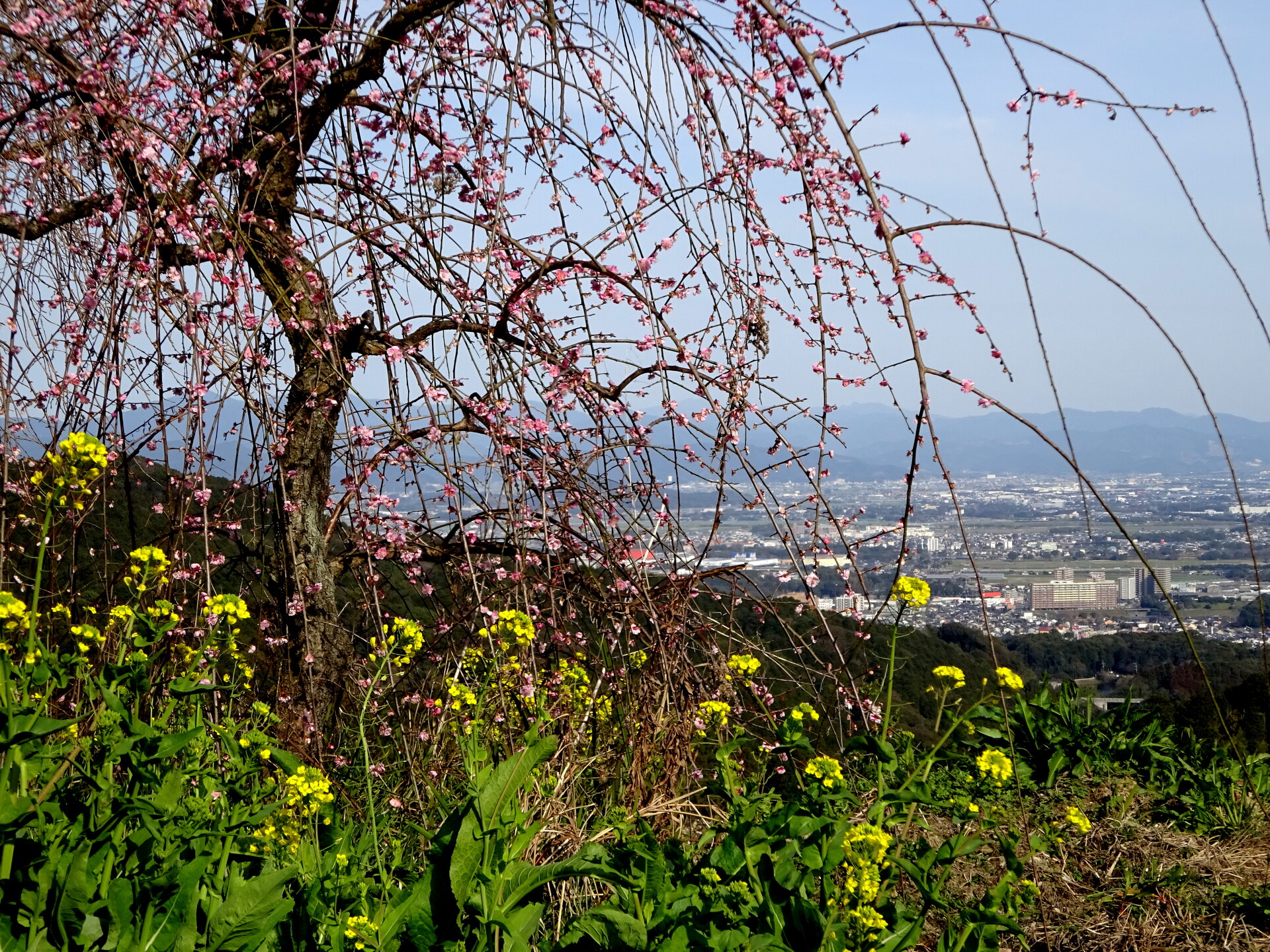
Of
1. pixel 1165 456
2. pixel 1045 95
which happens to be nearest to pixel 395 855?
pixel 1045 95

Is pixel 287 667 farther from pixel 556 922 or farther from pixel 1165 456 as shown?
pixel 1165 456

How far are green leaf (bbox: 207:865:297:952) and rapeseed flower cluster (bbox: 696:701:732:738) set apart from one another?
3.54 feet

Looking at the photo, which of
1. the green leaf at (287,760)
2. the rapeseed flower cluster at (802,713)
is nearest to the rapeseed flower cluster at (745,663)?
the rapeseed flower cluster at (802,713)

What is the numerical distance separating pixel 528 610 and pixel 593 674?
36.5 inches

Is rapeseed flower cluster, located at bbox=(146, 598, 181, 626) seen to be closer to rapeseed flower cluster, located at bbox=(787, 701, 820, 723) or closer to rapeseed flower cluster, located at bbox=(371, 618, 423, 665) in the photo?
rapeseed flower cluster, located at bbox=(371, 618, 423, 665)

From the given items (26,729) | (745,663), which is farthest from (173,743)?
(745,663)

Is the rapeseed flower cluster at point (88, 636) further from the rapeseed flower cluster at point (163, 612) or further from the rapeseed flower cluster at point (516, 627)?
the rapeseed flower cluster at point (516, 627)

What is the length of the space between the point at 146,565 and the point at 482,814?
0.94m

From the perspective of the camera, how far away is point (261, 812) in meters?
1.62

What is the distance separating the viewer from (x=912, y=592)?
6.28 ft

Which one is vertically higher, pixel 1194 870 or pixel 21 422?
pixel 21 422

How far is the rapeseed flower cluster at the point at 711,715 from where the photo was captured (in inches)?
90.9

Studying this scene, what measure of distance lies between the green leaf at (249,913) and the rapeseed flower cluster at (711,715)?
3.54 ft

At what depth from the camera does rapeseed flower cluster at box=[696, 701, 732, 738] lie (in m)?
2.31
